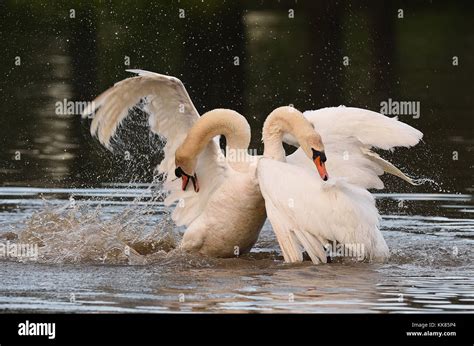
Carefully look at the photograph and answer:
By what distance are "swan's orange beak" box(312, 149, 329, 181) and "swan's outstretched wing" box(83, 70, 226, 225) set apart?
1021 mm

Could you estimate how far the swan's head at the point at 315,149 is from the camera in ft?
34.2

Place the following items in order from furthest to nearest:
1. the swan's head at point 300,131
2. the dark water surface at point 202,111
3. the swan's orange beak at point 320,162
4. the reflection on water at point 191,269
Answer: the swan's head at point 300,131
the swan's orange beak at point 320,162
the dark water surface at point 202,111
the reflection on water at point 191,269

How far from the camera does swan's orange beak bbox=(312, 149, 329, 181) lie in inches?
409

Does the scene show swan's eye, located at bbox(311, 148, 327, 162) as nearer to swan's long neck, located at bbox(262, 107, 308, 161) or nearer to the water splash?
swan's long neck, located at bbox(262, 107, 308, 161)

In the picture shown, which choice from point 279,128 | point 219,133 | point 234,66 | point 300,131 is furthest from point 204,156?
point 234,66

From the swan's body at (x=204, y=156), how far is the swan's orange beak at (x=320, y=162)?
55cm

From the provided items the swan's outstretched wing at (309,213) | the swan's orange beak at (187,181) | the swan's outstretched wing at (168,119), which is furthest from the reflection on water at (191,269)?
the swan's orange beak at (187,181)

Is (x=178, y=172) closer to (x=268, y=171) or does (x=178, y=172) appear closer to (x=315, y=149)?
(x=268, y=171)

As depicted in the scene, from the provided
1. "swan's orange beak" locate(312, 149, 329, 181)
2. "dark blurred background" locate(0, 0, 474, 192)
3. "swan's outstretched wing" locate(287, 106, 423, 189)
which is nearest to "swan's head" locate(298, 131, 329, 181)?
"swan's orange beak" locate(312, 149, 329, 181)

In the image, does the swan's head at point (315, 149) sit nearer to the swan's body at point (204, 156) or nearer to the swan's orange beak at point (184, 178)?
the swan's body at point (204, 156)

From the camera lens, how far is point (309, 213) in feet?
33.4

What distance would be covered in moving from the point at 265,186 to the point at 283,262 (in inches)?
35.4
